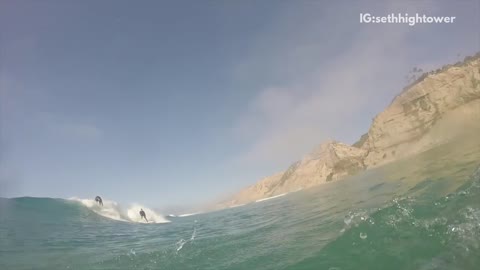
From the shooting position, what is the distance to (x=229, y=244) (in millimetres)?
12969

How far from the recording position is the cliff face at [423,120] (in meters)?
90.4

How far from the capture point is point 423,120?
330 ft

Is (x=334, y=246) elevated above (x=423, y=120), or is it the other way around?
(x=423, y=120)

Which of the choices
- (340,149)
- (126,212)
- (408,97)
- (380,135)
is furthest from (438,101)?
(126,212)

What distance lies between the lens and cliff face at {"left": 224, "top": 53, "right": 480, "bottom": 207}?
297ft

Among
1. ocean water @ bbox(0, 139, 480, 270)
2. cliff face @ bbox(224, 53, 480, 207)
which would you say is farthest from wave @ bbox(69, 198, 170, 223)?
cliff face @ bbox(224, 53, 480, 207)

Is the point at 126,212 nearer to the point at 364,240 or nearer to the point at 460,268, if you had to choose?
the point at 364,240

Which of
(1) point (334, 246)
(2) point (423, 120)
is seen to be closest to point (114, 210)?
(1) point (334, 246)

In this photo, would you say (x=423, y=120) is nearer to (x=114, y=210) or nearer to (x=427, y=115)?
(x=427, y=115)

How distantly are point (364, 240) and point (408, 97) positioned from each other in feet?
379

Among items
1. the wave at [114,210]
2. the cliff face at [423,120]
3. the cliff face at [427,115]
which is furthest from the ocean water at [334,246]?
the cliff face at [427,115]

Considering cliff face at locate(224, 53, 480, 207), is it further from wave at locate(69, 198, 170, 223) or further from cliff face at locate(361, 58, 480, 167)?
wave at locate(69, 198, 170, 223)

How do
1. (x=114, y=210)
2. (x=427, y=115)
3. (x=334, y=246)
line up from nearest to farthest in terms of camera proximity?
(x=334, y=246) < (x=114, y=210) < (x=427, y=115)

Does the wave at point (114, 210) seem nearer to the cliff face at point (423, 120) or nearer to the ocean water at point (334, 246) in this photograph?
the ocean water at point (334, 246)
